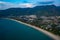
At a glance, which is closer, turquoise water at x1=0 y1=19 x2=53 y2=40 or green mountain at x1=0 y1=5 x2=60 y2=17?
turquoise water at x1=0 y1=19 x2=53 y2=40

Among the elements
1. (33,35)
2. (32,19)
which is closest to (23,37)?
(33,35)

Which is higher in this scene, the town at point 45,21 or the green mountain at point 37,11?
the green mountain at point 37,11

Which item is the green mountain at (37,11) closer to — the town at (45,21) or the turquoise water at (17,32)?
the town at (45,21)

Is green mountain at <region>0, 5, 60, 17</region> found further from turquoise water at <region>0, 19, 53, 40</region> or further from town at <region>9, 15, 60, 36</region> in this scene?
turquoise water at <region>0, 19, 53, 40</region>

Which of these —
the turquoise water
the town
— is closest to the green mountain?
the town

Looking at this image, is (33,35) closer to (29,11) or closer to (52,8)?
(29,11)

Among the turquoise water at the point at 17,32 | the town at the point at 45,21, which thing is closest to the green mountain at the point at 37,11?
the town at the point at 45,21

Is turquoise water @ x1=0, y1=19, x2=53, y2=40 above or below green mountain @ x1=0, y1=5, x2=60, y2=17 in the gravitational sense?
below

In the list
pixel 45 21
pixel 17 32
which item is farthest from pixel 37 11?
pixel 17 32
